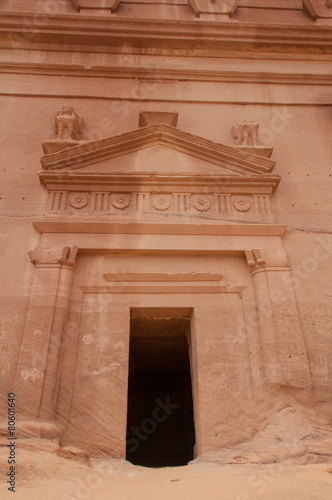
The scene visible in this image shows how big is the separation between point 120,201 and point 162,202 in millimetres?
559

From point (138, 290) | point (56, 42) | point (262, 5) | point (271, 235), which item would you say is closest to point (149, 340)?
point (138, 290)

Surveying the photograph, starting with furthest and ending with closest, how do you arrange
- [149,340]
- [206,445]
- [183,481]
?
[149,340] < [206,445] < [183,481]

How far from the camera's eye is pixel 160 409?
794 cm

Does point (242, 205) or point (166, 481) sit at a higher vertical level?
point (242, 205)

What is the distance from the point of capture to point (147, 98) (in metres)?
6.92

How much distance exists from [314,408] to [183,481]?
6.33 feet

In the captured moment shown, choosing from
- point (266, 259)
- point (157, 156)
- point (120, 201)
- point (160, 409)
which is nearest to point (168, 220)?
point (120, 201)

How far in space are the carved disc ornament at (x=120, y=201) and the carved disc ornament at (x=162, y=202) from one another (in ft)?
1.18

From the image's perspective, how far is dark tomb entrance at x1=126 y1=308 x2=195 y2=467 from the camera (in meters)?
6.80

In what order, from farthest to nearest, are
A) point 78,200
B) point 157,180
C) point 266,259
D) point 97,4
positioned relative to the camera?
1. point 97,4
2. point 157,180
3. point 78,200
4. point 266,259

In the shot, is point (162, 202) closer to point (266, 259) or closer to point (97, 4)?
point (266, 259)

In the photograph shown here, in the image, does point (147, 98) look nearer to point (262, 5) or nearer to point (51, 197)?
point (51, 197)

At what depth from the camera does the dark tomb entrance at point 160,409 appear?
6797mm

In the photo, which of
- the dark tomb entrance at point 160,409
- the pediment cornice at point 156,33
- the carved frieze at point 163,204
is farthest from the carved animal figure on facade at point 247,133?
the dark tomb entrance at point 160,409
